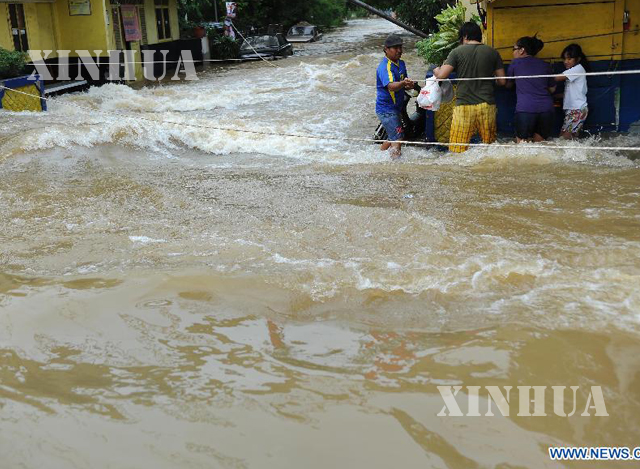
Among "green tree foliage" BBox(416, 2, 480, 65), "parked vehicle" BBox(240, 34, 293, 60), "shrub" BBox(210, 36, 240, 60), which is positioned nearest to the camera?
"green tree foliage" BBox(416, 2, 480, 65)

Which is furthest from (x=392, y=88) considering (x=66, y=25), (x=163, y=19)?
(x=163, y=19)

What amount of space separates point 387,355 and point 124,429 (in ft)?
4.77

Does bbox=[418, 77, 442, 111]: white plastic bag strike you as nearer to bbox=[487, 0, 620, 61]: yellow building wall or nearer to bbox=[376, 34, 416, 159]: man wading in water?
bbox=[376, 34, 416, 159]: man wading in water

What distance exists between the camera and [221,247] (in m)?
5.68

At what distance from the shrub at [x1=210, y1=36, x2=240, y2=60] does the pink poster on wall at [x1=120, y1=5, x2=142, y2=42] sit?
567cm

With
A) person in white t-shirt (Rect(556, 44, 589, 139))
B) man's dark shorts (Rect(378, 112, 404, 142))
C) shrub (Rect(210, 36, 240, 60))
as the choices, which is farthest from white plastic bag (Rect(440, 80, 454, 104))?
shrub (Rect(210, 36, 240, 60))

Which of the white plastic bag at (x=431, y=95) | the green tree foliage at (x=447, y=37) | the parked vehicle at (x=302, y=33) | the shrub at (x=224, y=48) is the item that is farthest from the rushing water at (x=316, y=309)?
the parked vehicle at (x=302, y=33)

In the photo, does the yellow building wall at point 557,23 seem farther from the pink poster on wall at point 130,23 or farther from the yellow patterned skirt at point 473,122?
the pink poster on wall at point 130,23

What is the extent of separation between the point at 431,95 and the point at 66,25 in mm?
15208

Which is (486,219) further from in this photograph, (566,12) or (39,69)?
(39,69)

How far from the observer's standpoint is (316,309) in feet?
14.9

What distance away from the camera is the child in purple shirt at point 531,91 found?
8.14 m

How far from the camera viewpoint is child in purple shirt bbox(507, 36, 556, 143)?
26.7ft

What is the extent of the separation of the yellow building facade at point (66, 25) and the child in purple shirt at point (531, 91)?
13.8 metres
